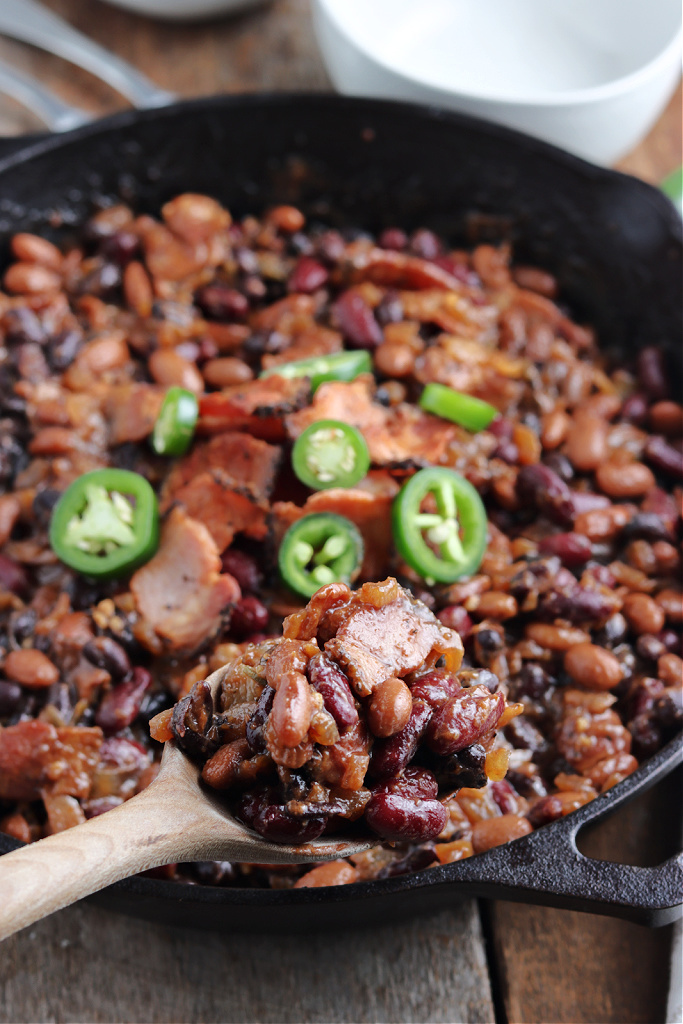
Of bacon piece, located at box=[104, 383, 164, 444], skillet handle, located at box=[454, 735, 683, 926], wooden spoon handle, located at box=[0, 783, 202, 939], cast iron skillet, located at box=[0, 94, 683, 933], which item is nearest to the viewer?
wooden spoon handle, located at box=[0, 783, 202, 939]

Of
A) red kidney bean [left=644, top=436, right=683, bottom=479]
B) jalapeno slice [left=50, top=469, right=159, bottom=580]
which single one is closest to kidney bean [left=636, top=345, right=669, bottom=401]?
red kidney bean [left=644, top=436, right=683, bottom=479]

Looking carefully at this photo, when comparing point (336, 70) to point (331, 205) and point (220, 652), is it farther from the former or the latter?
point (220, 652)

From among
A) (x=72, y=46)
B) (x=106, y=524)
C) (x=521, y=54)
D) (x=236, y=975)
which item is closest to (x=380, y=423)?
(x=106, y=524)

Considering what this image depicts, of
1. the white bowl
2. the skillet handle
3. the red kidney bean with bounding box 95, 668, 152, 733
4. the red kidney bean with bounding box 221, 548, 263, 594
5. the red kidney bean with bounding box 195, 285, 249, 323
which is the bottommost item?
the red kidney bean with bounding box 95, 668, 152, 733

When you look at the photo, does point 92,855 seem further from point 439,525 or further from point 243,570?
point 439,525

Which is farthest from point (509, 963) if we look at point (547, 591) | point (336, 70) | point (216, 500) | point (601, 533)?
point (336, 70)

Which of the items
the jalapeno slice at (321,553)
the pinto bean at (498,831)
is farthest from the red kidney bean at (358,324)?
the pinto bean at (498,831)

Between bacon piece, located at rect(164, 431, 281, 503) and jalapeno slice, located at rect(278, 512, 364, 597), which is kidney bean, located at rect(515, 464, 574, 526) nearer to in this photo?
jalapeno slice, located at rect(278, 512, 364, 597)
